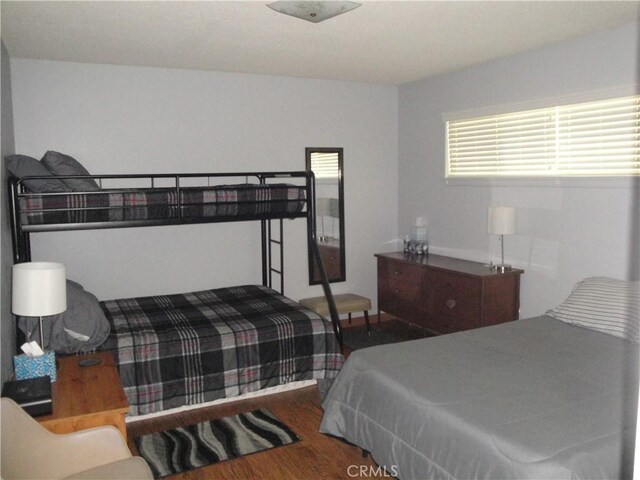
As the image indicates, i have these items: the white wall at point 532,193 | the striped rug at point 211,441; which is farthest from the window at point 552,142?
the striped rug at point 211,441

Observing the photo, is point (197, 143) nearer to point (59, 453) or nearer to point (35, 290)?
point (35, 290)

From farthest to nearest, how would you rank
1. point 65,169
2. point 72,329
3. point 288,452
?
point 65,169 → point 72,329 → point 288,452

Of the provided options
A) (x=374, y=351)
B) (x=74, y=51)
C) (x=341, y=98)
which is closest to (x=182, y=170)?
(x=74, y=51)

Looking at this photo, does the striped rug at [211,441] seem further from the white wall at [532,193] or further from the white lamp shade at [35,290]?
the white wall at [532,193]

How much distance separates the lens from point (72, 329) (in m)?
2.99

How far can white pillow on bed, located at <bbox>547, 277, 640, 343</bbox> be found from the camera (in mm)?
2918

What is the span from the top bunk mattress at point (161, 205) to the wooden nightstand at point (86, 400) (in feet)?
3.33

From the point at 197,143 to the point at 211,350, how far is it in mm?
1961

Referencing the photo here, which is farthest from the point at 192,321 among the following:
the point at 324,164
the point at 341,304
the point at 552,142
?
the point at 552,142

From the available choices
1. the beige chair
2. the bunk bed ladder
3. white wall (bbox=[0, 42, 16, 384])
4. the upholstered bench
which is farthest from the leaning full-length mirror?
the beige chair

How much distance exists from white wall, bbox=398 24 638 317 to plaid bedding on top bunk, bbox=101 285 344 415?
5.59ft

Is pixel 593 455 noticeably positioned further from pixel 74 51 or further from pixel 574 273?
pixel 74 51

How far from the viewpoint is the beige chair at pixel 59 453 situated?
6.18ft

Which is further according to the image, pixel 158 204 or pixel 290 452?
pixel 158 204
